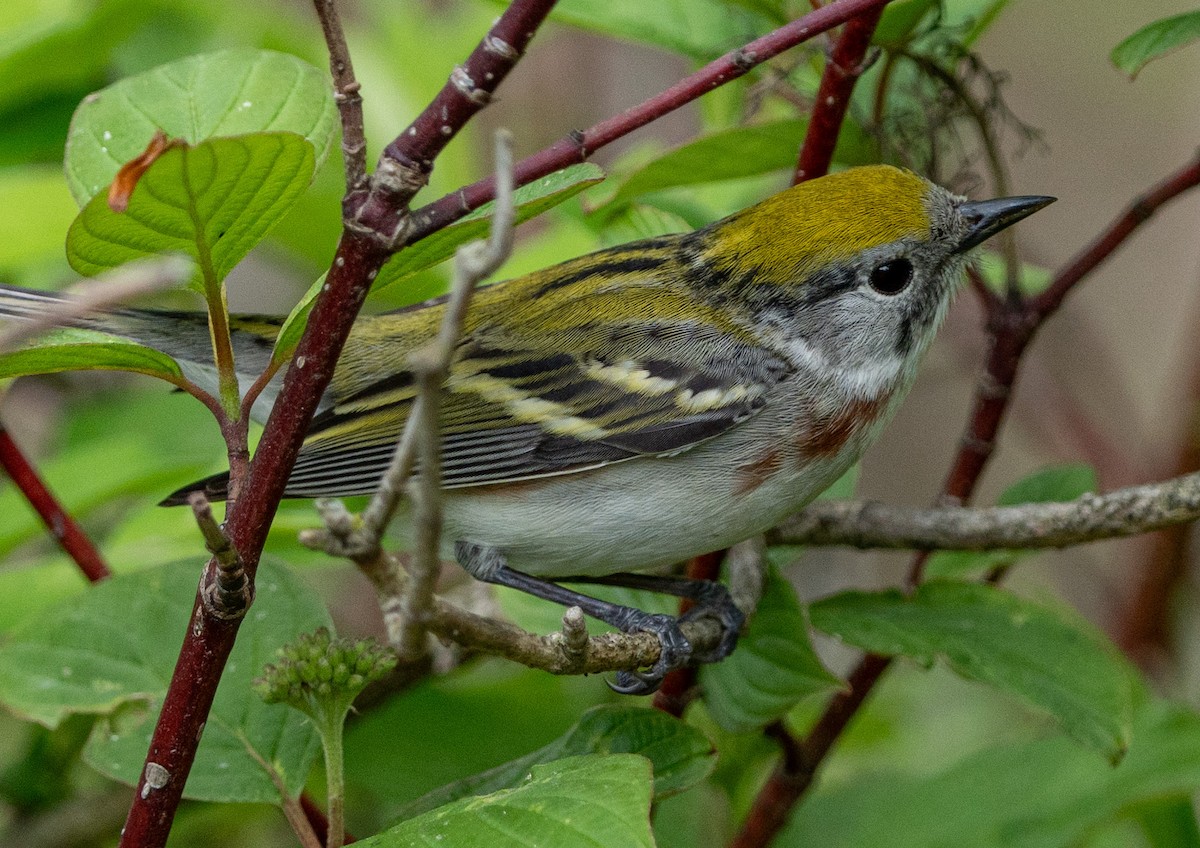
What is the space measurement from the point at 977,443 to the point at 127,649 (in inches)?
62.4

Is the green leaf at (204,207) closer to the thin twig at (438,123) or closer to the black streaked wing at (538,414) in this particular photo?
the thin twig at (438,123)

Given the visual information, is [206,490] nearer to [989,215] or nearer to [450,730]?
[450,730]

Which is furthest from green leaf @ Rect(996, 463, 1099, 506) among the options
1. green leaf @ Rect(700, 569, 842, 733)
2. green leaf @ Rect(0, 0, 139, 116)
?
green leaf @ Rect(0, 0, 139, 116)

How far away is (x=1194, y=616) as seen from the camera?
3.81m

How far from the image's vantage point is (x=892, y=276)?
2.66m

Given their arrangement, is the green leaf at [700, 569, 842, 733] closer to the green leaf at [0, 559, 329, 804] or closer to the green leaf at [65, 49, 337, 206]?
the green leaf at [0, 559, 329, 804]

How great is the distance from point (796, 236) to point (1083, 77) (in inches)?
229

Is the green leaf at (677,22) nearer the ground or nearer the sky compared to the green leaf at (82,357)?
nearer the sky

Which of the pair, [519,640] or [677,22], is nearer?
[519,640]

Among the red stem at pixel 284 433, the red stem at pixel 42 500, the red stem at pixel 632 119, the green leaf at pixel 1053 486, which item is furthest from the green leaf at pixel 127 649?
the green leaf at pixel 1053 486

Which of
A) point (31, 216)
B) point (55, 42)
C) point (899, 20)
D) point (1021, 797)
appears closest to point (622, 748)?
point (1021, 797)

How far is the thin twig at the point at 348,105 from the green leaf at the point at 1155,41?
45.6 inches

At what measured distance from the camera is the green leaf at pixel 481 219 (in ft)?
4.75

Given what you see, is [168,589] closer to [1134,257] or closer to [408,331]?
Answer: [408,331]
